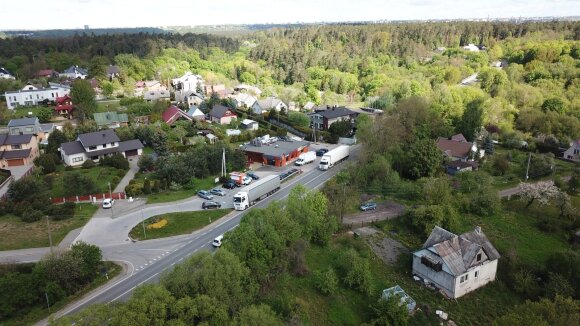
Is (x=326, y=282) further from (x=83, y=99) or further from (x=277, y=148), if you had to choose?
(x=83, y=99)

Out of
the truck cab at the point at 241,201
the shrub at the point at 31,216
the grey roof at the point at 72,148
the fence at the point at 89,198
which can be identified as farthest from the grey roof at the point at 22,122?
the truck cab at the point at 241,201

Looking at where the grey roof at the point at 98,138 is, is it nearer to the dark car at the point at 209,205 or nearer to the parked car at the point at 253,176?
the parked car at the point at 253,176

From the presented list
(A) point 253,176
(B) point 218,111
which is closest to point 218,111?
(B) point 218,111

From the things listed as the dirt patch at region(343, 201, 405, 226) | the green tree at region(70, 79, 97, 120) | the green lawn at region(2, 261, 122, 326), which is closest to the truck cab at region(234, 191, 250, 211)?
the dirt patch at region(343, 201, 405, 226)

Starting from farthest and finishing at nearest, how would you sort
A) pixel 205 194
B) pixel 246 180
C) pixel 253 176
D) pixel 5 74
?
pixel 5 74 < pixel 253 176 < pixel 246 180 < pixel 205 194

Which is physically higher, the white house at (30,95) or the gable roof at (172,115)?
the white house at (30,95)

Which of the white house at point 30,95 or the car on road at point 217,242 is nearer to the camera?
the car on road at point 217,242

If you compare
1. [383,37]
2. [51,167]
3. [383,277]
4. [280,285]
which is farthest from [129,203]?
[383,37]

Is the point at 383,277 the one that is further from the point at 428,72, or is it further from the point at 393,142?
the point at 428,72
